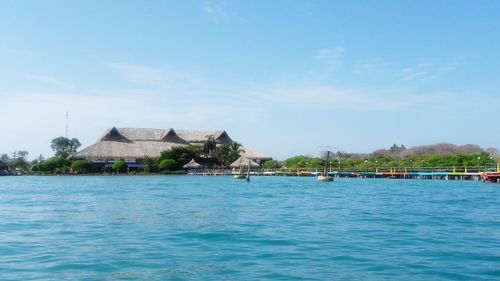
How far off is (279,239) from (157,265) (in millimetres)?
3616

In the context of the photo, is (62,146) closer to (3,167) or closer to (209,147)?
(3,167)

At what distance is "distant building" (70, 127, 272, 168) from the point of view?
224ft

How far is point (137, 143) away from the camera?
7469cm

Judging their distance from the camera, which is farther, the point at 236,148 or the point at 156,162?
the point at 236,148

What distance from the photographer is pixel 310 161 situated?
7444 cm

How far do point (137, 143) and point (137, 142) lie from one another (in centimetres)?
59

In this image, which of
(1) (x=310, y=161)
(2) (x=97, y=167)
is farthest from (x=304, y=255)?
(1) (x=310, y=161)

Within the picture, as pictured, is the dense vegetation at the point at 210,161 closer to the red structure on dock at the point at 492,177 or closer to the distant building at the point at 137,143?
the distant building at the point at 137,143

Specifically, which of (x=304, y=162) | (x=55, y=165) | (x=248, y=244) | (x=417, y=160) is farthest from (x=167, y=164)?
(x=248, y=244)

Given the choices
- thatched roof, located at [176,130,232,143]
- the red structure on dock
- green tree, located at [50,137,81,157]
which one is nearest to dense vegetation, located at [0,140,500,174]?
green tree, located at [50,137,81,157]

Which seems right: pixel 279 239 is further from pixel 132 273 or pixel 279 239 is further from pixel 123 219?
pixel 123 219

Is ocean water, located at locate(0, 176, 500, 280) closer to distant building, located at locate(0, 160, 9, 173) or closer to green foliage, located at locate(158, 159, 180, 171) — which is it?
green foliage, located at locate(158, 159, 180, 171)

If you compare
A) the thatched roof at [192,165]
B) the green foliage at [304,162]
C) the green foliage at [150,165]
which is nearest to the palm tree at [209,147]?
the thatched roof at [192,165]

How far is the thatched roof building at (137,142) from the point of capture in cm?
6819
